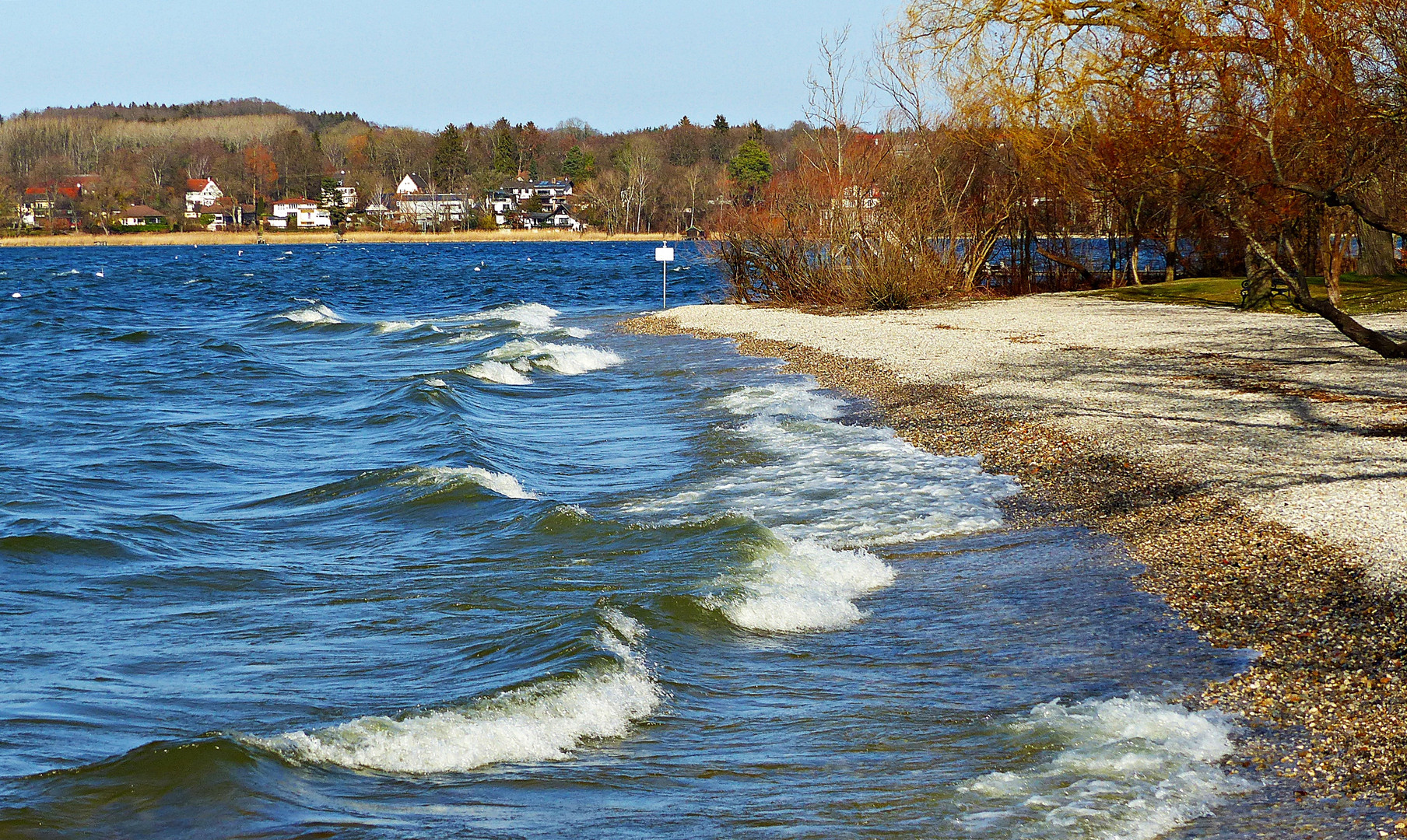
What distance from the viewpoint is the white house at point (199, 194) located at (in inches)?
5320

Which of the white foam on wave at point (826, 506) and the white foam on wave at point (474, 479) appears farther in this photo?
the white foam on wave at point (474, 479)

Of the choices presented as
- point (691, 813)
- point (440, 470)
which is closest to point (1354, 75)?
point (440, 470)

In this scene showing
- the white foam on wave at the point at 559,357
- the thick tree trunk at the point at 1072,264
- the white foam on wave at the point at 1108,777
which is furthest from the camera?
the thick tree trunk at the point at 1072,264

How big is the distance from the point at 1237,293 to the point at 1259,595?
2179 centimetres

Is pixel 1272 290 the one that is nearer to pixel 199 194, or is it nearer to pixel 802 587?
pixel 802 587

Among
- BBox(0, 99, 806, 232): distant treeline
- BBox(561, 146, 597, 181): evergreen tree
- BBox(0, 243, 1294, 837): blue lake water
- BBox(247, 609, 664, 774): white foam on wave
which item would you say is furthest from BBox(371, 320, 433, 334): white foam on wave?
BBox(561, 146, 597, 181): evergreen tree

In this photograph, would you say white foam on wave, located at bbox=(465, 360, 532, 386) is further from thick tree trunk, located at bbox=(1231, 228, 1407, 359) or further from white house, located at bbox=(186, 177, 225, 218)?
white house, located at bbox=(186, 177, 225, 218)

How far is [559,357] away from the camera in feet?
76.8

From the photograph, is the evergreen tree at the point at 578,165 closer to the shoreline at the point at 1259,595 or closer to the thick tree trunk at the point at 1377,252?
the thick tree trunk at the point at 1377,252

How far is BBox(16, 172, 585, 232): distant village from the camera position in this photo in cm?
12325

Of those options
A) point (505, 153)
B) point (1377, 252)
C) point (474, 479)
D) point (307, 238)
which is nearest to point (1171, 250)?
point (1377, 252)

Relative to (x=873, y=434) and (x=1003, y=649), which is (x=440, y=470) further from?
(x=1003, y=649)

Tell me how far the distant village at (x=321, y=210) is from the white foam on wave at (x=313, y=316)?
311ft

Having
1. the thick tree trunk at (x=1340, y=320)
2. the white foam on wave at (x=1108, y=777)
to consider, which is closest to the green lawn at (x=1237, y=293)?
the thick tree trunk at (x=1340, y=320)
